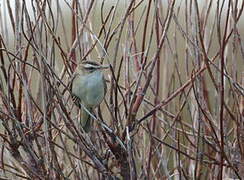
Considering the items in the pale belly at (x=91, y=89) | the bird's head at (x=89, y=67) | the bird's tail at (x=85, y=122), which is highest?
the bird's head at (x=89, y=67)

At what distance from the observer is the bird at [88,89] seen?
1880 mm

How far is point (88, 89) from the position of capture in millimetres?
1931

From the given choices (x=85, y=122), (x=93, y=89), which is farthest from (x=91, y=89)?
(x=85, y=122)

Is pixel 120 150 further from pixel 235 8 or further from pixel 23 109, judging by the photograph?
pixel 235 8

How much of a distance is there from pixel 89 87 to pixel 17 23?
0.43 metres

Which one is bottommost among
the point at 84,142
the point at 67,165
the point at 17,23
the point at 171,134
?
the point at 67,165

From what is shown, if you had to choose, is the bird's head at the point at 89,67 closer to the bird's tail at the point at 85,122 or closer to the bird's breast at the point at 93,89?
the bird's breast at the point at 93,89

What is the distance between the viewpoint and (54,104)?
1.65 meters

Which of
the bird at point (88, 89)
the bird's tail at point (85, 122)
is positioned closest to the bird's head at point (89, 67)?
the bird at point (88, 89)

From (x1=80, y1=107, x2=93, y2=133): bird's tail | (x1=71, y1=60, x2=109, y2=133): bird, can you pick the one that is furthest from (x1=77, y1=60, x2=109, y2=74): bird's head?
(x1=80, y1=107, x2=93, y2=133): bird's tail

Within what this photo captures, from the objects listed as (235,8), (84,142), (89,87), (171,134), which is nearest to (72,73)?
(89,87)

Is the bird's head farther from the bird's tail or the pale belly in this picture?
the bird's tail

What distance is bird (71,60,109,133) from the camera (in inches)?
74.0

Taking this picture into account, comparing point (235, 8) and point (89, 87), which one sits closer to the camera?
point (235, 8)
